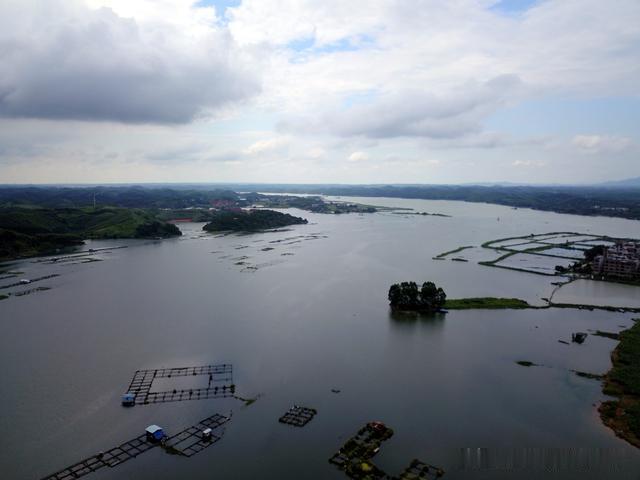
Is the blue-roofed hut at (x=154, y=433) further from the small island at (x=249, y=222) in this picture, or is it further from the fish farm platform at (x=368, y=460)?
the small island at (x=249, y=222)

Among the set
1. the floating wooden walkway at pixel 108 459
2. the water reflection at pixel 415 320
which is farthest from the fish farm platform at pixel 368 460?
the water reflection at pixel 415 320

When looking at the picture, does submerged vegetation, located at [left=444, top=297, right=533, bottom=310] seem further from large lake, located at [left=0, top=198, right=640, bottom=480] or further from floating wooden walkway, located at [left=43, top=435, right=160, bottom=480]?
floating wooden walkway, located at [left=43, top=435, right=160, bottom=480]

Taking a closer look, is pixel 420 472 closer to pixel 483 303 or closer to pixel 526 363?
pixel 526 363

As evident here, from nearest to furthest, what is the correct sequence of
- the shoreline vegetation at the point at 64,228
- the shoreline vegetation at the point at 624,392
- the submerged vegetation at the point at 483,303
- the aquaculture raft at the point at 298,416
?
the shoreline vegetation at the point at 624,392 < the aquaculture raft at the point at 298,416 < the submerged vegetation at the point at 483,303 < the shoreline vegetation at the point at 64,228

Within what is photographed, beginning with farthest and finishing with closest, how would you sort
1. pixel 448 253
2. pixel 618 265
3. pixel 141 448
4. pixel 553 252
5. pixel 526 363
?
pixel 553 252
pixel 448 253
pixel 618 265
pixel 526 363
pixel 141 448

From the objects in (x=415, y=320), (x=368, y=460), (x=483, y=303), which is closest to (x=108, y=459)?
(x=368, y=460)

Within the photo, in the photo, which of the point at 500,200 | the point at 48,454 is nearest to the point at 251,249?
the point at 48,454

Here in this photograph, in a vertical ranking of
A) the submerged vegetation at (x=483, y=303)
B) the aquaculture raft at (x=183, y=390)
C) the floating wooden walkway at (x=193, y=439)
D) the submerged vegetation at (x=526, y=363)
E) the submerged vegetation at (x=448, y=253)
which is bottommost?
the floating wooden walkway at (x=193, y=439)
